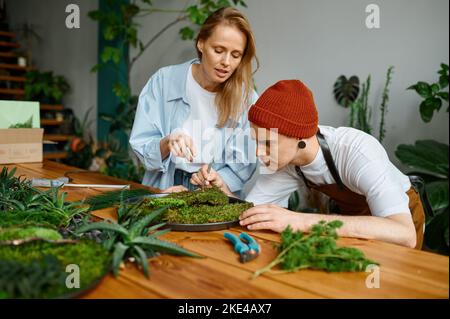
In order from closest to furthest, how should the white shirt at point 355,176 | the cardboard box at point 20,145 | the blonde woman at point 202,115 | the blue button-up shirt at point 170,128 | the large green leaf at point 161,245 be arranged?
the large green leaf at point 161,245 < the white shirt at point 355,176 < the blonde woman at point 202,115 < the blue button-up shirt at point 170,128 < the cardboard box at point 20,145

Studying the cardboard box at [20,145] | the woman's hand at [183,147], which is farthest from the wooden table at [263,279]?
the cardboard box at [20,145]

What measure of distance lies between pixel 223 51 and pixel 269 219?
3.30ft

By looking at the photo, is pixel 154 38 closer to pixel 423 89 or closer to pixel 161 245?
pixel 423 89

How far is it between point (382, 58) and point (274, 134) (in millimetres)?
2455

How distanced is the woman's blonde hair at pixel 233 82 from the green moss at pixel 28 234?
129cm

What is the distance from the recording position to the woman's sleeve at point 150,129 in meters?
2.31

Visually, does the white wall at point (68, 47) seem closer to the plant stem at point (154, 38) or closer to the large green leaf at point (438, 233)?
the plant stem at point (154, 38)

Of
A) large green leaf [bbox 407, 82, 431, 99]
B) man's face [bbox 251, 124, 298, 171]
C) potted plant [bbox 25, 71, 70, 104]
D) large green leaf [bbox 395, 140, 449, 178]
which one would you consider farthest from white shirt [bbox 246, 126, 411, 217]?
potted plant [bbox 25, 71, 70, 104]

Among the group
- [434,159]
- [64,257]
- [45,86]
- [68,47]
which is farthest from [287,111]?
[68,47]

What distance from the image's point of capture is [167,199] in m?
1.61

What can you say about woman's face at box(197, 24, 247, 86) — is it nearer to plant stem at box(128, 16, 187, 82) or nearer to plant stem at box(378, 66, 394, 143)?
plant stem at box(378, 66, 394, 143)

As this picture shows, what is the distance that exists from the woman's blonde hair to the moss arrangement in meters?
0.67

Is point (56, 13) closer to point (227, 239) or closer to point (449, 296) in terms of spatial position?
point (227, 239)

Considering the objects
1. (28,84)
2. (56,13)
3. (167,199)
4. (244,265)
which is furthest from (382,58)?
(56,13)
